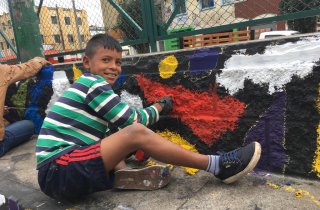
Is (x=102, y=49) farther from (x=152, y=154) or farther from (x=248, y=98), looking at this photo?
(x=248, y=98)

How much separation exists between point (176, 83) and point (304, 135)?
38.5 inches

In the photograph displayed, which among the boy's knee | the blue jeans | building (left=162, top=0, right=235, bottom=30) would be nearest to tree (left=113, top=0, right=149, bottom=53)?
building (left=162, top=0, right=235, bottom=30)

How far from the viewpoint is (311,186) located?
1868mm

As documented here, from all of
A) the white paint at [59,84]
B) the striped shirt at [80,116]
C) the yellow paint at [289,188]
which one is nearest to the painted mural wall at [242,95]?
the yellow paint at [289,188]

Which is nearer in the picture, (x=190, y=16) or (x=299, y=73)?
(x=299, y=73)

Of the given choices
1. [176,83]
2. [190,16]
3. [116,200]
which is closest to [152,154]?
[116,200]

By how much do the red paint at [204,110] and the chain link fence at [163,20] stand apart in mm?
495

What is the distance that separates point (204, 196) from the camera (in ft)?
6.09

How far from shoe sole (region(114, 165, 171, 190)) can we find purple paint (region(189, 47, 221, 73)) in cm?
79

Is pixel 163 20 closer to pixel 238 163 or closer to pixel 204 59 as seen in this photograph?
pixel 204 59

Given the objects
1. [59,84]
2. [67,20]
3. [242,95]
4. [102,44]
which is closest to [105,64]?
[102,44]

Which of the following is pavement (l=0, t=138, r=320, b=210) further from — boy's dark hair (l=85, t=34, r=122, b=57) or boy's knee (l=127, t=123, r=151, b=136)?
boy's dark hair (l=85, t=34, r=122, b=57)

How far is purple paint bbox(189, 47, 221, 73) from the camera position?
7.25 ft

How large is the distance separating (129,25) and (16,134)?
1683mm
